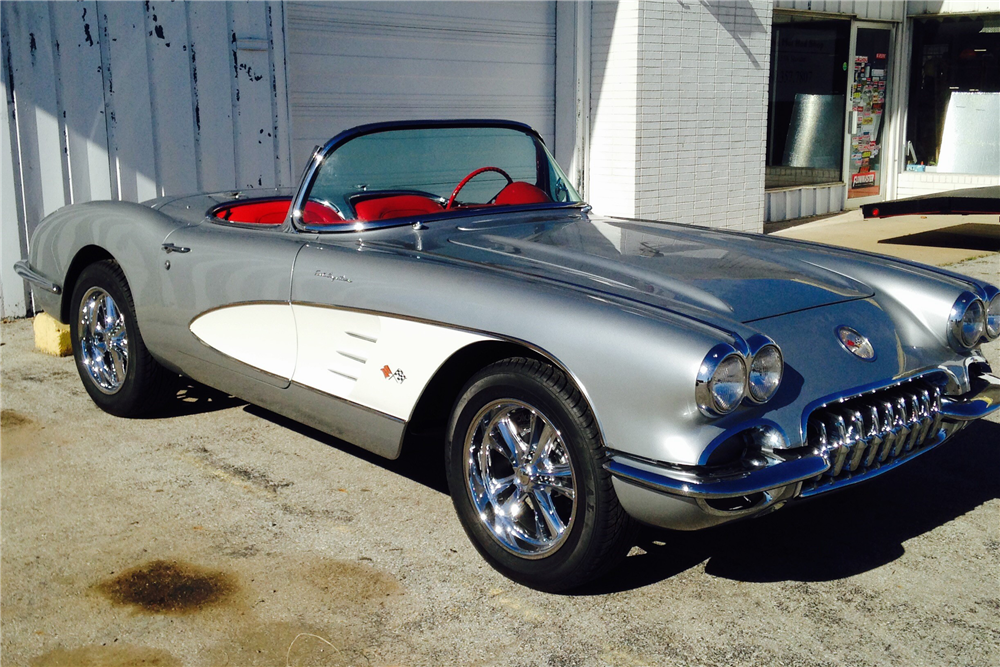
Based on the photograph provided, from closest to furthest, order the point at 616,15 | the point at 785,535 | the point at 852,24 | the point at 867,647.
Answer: the point at 867,647, the point at 785,535, the point at 616,15, the point at 852,24

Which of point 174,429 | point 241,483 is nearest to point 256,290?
point 241,483

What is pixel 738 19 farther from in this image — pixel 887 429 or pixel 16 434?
pixel 16 434

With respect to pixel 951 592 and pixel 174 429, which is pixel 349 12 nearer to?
pixel 174 429

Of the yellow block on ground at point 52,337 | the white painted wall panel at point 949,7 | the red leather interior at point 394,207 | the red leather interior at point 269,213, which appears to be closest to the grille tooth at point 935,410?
the red leather interior at point 394,207

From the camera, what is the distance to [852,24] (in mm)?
12680

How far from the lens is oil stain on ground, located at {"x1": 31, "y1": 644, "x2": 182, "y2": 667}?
108 inches

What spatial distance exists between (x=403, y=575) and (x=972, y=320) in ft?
7.22

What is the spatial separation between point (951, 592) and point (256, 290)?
2.70 metres

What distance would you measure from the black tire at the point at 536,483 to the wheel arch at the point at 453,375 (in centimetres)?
7

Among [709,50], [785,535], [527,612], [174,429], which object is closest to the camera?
[527,612]

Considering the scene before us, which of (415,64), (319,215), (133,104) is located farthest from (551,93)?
(319,215)

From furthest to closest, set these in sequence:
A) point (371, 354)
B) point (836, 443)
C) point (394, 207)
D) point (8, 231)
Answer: point (8, 231)
point (394, 207)
point (371, 354)
point (836, 443)

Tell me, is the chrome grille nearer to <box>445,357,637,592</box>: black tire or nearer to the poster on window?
<box>445,357,637,592</box>: black tire

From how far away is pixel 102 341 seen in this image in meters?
4.91
